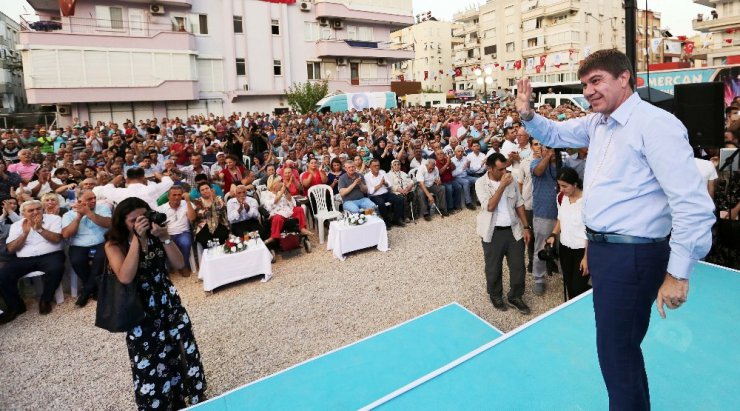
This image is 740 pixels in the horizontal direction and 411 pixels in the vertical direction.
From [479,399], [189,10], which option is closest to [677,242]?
[479,399]

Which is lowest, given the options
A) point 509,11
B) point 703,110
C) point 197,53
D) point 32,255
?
point 32,255

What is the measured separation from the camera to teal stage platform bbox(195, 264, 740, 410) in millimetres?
2189

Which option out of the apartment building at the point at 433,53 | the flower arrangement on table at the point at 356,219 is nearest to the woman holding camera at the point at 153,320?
the flower arrangement on table at the point at 356,219

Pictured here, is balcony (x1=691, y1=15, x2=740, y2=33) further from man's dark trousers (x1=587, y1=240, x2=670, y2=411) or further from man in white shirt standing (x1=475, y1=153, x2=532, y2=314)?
man's dark trousers (x1=587, y1=240, x2=670, y2=411)

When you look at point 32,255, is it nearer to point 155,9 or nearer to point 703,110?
point 703,110

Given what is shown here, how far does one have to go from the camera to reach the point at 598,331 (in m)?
1.63

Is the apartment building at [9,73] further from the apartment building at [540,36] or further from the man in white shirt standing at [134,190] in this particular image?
the apartment building at [540,36]

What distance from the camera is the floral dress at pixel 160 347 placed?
260 centimetres

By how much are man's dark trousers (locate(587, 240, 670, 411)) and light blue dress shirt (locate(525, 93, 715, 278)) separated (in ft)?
0.29

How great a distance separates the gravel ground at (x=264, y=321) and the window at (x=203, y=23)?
22.3 meters

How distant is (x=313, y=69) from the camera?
2814cm

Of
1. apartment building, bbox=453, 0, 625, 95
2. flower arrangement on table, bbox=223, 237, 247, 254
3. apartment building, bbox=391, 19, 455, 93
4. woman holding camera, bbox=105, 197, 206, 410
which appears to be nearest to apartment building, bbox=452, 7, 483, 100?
apartment building, bbox=453, 0, 625, 95

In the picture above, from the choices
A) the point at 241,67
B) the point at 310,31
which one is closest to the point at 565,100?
the point at 310,31

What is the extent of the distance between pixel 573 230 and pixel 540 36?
4552 centimetres
